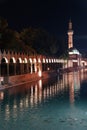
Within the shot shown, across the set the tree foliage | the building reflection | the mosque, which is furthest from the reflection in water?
the mosque

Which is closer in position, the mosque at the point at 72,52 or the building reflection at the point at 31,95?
the building reflection at the point at 31,95

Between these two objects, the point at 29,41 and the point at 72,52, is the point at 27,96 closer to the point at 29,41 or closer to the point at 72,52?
the point at 29,41

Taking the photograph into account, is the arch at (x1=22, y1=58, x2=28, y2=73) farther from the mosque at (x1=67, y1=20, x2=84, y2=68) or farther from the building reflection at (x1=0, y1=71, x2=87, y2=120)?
the mosque at (x1=67, y1=20, x2=84, y2=68)

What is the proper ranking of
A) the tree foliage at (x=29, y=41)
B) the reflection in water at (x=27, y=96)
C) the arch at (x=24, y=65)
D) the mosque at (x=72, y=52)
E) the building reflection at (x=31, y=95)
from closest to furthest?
the reflection in water at (x=27, y=96) < the building reflection at (x=31, y=95) < the arch at (x=24, y=65) < the tree foliage at (x=29, y=41) < the mosque at (x=72, y=52)

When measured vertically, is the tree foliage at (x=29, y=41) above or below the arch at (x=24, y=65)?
above

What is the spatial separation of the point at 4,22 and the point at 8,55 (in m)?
14.2

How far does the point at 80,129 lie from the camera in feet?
40.4

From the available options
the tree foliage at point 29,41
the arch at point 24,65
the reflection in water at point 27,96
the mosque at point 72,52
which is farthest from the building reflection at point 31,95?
the mosque at point 72,52

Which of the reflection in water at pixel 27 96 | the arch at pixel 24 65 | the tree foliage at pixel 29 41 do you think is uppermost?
the tree foliage at pixel 29 41

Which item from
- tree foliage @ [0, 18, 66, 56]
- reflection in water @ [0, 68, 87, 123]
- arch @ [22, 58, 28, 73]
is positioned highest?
tree foliage @ [0, 18, 66, 56]

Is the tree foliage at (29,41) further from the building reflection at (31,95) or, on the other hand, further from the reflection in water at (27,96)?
the reflection in water at (27,96)

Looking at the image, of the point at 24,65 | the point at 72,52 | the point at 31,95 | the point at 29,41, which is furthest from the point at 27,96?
the point at 72,52

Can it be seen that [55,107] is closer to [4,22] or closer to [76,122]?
[76,122]

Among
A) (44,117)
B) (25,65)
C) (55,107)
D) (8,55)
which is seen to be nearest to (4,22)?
(25,65)
